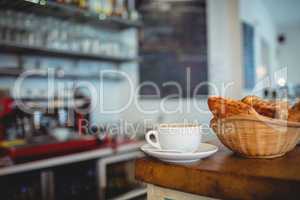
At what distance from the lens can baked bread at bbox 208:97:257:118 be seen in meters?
0.54

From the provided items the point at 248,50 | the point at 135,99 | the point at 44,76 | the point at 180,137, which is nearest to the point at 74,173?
the point at 44,76

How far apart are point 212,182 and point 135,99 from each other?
7.20ft

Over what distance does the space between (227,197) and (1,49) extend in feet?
6.24

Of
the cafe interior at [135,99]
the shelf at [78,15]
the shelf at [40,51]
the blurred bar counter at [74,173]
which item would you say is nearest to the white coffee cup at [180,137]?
the cafe interior at [135,99]

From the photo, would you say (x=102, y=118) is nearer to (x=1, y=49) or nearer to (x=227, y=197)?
(x=1, y=49)

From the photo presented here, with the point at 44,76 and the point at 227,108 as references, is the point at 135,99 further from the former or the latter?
the point at 227,108

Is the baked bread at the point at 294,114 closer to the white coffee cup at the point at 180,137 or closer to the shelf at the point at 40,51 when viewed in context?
the white coffee cup at the point at 180,137

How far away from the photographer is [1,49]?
1.88 m

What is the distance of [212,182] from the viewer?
0.49m

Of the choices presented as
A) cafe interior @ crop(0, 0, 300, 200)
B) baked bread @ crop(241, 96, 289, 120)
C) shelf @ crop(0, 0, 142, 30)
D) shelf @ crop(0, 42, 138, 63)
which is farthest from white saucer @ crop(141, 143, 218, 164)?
shelf @ crop(0, 42, 138, 63)

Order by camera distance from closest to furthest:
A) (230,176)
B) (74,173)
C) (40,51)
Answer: (230,176) < (74,173) < (40,51)

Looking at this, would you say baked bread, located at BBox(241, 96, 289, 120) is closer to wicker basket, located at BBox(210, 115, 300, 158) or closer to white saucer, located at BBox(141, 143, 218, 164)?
wicker basket, located at BBox(210, 115, 300, 158)

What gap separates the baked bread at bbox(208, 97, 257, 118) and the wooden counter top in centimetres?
10

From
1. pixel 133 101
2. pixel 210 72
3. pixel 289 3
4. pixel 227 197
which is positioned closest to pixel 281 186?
pixel 227 197
